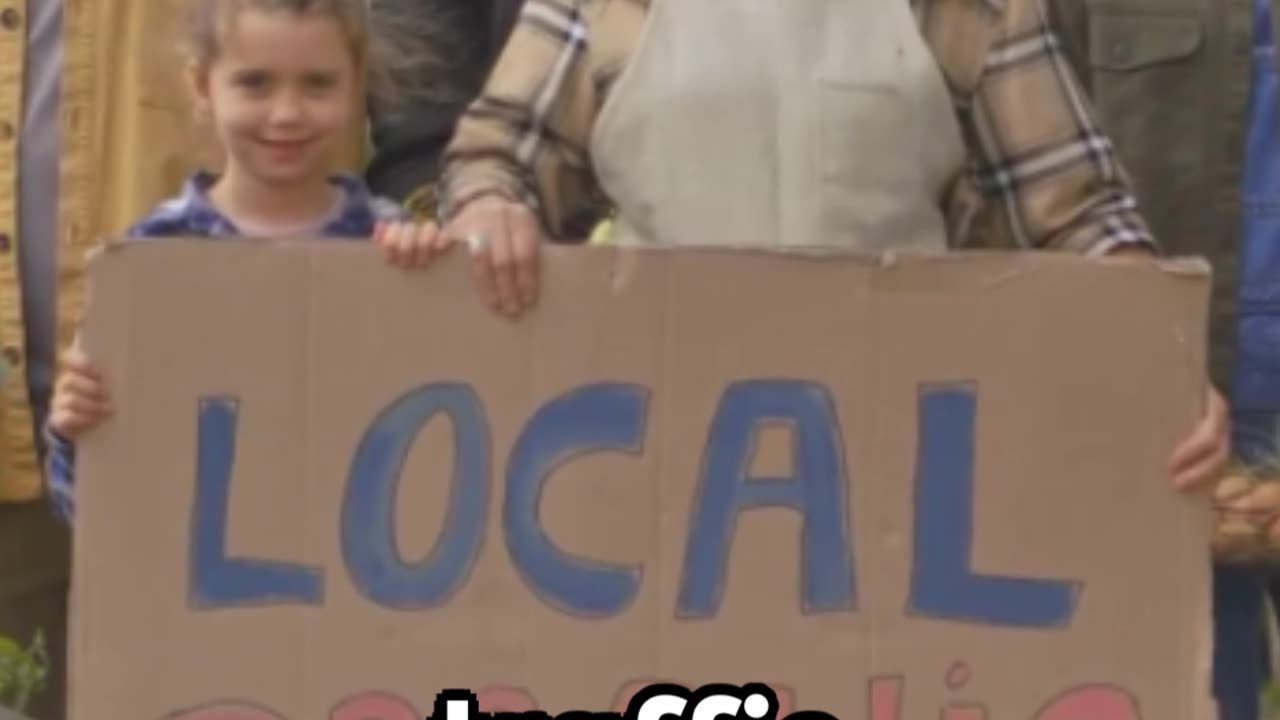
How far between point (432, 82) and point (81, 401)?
0.70 meters

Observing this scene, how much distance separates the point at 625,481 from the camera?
171cm

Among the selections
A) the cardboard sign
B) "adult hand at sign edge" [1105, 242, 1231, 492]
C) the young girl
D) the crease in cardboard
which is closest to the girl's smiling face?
the young girl

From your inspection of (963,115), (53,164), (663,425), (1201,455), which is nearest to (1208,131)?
(963,115)

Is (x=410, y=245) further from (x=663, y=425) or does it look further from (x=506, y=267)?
(x=663, y=425)

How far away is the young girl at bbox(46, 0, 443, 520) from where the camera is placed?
1960 mm

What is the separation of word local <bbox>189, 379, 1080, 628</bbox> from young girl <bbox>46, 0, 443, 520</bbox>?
282 mm

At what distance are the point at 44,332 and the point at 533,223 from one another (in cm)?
69

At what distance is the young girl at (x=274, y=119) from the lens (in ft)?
6.43

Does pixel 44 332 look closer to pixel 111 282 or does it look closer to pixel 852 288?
pixel 111 282

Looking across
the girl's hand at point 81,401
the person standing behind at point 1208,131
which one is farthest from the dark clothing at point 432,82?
the girl's hand at point 81,401

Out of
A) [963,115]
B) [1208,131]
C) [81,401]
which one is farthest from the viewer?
[1208,131]

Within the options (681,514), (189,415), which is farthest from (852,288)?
(189,415)

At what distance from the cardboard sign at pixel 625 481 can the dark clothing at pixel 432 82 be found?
0.58 m

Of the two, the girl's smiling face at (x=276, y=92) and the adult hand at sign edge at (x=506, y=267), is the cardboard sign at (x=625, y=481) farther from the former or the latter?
the girl's smiling face at (x=276, y=92)
